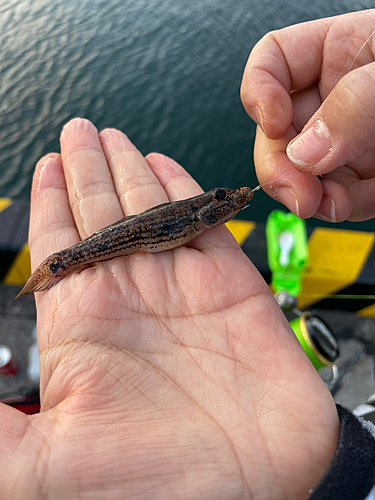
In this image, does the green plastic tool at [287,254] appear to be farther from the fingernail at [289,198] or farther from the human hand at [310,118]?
the fingernail at [289,198]

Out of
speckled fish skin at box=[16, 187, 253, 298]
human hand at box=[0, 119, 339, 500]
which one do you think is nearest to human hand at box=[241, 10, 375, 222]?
speckled fish skin at box=[16, 187, 253, 298]

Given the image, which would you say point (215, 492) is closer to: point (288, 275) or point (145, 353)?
point (145, 353)

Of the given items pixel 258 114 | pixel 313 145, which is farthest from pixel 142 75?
pixel 313 145

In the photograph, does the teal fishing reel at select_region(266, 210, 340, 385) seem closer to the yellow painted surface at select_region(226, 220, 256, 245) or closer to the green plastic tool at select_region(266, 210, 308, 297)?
the green plastic tool at select_region(266, 210, 308, 297)

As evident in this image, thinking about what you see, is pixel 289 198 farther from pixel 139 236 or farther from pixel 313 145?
pixel 139 236

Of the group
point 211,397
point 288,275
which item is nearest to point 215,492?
point 211,397
